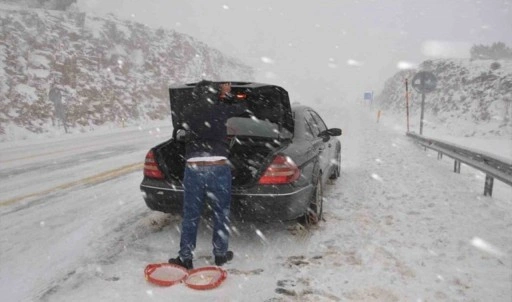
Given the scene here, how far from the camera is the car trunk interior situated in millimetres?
4965

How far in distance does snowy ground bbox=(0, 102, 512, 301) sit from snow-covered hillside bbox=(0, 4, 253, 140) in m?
14.2

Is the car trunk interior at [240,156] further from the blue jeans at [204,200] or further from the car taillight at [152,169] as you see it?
the blue jeans at [204,200]

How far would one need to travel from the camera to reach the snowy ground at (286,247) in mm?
3578

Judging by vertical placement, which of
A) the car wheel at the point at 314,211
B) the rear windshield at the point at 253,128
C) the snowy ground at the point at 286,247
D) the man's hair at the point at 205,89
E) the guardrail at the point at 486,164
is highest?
the man's hair at the point at 205,89

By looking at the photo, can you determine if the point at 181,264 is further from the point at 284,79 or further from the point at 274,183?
the point at 284,79

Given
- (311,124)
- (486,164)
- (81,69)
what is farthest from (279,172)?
(81,69)

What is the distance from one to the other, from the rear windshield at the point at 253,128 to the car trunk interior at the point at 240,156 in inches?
4.4

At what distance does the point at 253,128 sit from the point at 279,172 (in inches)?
49.0

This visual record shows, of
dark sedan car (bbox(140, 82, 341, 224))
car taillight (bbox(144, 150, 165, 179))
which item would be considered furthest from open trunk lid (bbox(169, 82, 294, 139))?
car taillight (bbox(144, 150, 165, 179))

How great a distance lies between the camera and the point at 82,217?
17.9 feet

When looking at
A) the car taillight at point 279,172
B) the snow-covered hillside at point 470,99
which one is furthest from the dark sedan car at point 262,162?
the snow-covered hillside at point 470,99

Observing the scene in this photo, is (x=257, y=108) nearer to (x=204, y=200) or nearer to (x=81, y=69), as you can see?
(x=204, y=200)

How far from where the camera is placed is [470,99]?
86.3 ft

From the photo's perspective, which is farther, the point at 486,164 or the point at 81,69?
the point at 81,69
